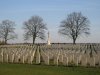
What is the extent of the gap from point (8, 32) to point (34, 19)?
320 inches

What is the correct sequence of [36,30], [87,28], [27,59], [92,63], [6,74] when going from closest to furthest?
[6,74]
[92,63]
[27,59]
[87,28]
[36,30]

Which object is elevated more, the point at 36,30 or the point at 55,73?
the point at 36,30

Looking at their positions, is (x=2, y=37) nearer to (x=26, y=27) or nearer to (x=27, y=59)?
(x=26, y=27)

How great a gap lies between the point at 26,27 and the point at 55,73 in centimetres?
6333

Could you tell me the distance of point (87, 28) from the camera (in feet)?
233

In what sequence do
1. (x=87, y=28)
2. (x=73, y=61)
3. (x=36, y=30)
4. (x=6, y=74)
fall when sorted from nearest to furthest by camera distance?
(x=6, y=74) < (x=73, y=61) < (x=87, y=28) < (x=36, y=30)

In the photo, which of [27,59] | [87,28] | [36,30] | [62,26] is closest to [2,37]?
Answer: [36,30]

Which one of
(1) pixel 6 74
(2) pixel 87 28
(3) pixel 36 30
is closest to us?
(1) pixel 6 74

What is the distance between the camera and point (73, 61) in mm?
19141

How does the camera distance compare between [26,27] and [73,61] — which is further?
[26,27]

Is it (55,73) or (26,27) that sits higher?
(26,27)

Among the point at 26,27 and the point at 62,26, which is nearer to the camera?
the point at 62,26

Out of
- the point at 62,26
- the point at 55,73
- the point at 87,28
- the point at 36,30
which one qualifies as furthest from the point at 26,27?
the point at 55,73

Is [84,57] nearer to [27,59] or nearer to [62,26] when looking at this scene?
[27,59]
